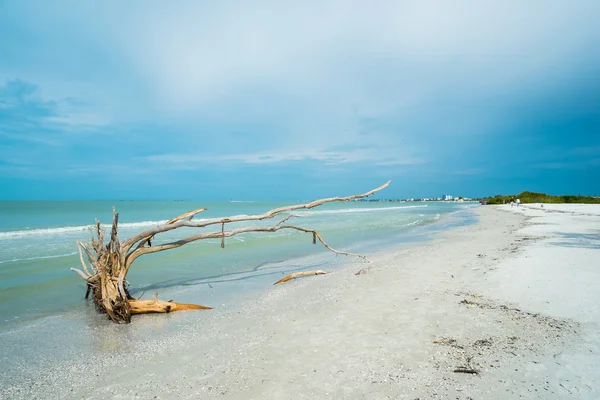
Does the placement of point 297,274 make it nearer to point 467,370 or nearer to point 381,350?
point 381,350

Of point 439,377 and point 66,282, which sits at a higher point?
point 66,282

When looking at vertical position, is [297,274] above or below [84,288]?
below

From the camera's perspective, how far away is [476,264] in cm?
978

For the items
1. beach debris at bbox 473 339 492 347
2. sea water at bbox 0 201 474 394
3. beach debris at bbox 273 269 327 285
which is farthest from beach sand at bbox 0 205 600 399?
beach debris at bbox 273 269 327 285

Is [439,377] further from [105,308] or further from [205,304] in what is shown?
[105,308]

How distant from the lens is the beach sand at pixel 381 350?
3582mm

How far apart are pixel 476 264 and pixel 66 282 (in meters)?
11.9

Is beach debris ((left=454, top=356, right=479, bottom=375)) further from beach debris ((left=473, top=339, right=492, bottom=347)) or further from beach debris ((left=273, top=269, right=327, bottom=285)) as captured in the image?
beach debris ((left=273, top=269, right=327, bottom=285))

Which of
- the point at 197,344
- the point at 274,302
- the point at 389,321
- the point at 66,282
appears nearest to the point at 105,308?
the point at 197,344

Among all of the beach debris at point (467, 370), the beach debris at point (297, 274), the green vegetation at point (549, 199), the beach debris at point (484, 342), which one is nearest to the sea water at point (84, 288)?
the beach debris at point (297, 274)

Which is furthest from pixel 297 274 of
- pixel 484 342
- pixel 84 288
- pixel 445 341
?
pixel 84 288

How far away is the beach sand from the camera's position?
141 inches

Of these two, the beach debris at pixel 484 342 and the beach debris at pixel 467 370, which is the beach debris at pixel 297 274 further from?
the beach debris at pixel 467 370

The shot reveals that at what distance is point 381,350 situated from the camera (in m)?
4.41
